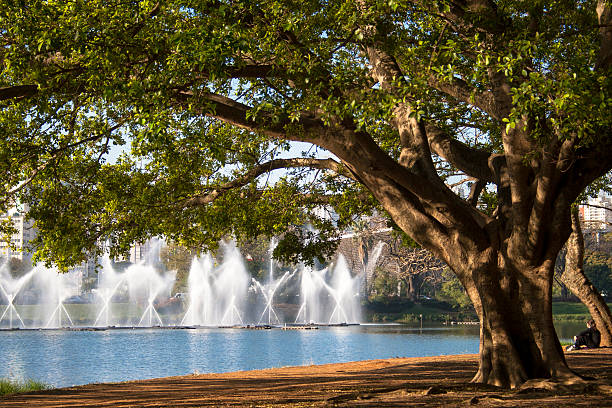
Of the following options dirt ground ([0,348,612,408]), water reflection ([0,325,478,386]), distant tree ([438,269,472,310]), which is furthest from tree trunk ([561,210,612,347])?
distant tree ([438,269,472,310])

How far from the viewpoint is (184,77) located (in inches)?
352

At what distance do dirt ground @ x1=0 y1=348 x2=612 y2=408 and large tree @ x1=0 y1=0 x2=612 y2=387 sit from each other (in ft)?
3.70

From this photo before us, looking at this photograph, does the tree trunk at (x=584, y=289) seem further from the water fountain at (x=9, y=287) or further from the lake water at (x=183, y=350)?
the water fountain at (x=9, y=287)

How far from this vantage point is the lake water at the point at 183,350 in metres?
24.9

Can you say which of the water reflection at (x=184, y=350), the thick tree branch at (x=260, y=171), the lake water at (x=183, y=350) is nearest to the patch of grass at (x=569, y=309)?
the water reflection at (x=184, y=350)

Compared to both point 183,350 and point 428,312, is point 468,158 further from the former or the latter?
point 428,312

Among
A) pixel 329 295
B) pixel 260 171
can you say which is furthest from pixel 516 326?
pixel 329 295

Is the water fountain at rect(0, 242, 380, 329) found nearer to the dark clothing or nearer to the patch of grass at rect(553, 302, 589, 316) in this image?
the patch of grass at rect(553, 302, 589, 316)

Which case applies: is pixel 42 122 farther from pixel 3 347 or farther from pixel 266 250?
pixel 266 250

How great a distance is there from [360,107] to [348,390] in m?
4.24

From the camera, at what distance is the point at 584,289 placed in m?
18.7

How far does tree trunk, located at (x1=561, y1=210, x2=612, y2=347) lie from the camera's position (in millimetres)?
18625

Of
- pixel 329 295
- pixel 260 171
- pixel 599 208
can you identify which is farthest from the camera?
pixel 329 295

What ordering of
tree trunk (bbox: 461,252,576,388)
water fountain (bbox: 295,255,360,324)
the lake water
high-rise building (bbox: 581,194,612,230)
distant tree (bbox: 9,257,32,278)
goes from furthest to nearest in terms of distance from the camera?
distant tree (bbox: 9,257,32,278)
water fountain (bbox: 295,255,360,324)
the lake water
high-rise building (bbox: 581,194,612,230)
tree trunk (bbox: 461,252,576,388)
